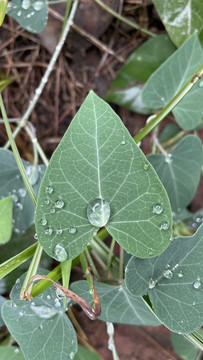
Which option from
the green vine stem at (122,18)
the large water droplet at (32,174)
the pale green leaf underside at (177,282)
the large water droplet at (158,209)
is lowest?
the large water droplet at (32,174)

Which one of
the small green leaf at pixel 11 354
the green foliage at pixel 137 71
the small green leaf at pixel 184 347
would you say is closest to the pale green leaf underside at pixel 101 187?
the small green leaf at pixel 11 354

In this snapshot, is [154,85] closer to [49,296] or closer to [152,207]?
[152,207]

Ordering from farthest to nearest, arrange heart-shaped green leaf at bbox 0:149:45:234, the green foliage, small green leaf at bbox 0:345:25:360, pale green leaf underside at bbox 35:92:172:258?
the green foliage
heart-shaped green leaf at bbox 0:149:45:234
small green leaf at bbox 0:345:25:360
pale green leaf underside at bbox 35:92:172:258

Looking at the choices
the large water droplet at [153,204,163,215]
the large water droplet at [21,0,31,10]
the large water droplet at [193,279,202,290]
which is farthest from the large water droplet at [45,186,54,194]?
the large water droplet at [21,0,31,10]

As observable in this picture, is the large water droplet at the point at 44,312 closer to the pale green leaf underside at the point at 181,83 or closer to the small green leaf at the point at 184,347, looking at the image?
the small green leaf at the point at 184,347

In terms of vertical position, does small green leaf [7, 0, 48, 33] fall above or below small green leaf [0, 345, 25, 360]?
above

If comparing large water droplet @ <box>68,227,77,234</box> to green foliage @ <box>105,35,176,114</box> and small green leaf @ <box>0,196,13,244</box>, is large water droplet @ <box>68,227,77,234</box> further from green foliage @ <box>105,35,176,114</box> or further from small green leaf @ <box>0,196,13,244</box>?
green foliage @ <box>105,35,176,114</box>

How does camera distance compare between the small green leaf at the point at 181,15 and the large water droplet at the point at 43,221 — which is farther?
the small green leaf at the point at 181,15

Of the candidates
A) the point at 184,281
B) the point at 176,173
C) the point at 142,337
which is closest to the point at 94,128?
the point at 184,281

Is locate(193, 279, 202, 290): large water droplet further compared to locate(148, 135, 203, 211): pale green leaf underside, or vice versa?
locate(148, 135, 203, 211): pale green leaf underside
